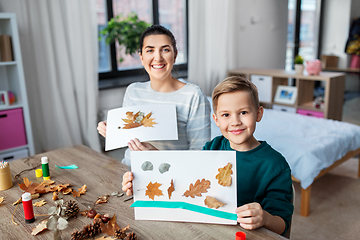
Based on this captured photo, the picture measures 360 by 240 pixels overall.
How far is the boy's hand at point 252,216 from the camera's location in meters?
0.85

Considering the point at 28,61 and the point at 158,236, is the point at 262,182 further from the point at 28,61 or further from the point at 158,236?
the point at 28,61

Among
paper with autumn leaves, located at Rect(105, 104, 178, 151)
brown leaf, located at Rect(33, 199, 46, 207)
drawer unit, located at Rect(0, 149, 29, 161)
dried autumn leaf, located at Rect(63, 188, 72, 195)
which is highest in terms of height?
paper with autumn leaves, located at Rect(105, 104, 178, 151)

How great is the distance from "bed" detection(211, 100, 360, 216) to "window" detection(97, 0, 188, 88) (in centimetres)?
155

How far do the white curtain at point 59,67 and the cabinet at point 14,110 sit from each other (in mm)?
208

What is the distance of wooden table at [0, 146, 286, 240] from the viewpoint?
0.87 metres

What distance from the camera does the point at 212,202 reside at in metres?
0.89

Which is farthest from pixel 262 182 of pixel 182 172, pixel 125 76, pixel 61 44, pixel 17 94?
pixel 125 76

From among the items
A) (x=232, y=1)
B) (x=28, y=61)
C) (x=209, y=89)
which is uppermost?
(x=232, y=1)

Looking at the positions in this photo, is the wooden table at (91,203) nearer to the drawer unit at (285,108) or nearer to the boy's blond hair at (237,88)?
the boy's blond hair at (237,88)

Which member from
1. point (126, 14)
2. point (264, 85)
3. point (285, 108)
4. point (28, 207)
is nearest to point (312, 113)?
point (285, 108)

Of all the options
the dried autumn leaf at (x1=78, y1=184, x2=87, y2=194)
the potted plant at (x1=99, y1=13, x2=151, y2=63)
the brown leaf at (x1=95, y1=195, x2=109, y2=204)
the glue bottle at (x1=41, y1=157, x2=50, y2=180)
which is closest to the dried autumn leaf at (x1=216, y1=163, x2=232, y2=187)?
the brown leaf at (x1=95, y1=195, x2=109, y2=204)

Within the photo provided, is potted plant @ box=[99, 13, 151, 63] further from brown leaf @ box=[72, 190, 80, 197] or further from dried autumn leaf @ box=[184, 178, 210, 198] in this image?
dried autumn leaf @ box=[184, 178, 210, 198]

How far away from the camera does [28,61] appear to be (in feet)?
9.07

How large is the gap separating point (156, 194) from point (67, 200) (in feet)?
1.20
